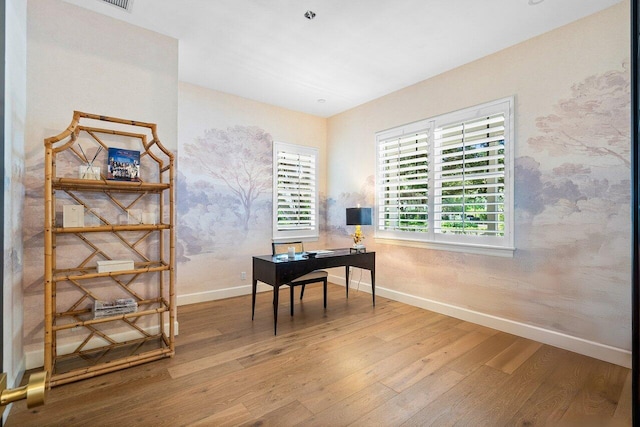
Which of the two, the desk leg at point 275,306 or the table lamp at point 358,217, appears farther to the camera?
the table lamp at point 358,217

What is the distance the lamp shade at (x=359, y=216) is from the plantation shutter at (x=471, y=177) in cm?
88

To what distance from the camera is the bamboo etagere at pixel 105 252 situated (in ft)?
7.98

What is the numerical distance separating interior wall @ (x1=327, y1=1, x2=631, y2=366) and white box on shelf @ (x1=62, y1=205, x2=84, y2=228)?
361 cm

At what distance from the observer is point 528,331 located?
3.06 metres

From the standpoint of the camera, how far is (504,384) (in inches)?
89.8

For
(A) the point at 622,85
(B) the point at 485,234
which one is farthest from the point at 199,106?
(A) the point at 622,85

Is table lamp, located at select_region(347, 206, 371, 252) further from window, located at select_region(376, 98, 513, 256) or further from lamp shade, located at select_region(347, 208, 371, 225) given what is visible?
window, located at select_region(376, 98, 513, 256)

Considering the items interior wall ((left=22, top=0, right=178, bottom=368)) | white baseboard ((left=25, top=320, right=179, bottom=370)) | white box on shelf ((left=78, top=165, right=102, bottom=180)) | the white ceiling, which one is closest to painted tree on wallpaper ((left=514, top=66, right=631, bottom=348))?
the white ceiling

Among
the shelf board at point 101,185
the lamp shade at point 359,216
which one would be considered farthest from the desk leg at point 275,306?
the lamp shade at point 359,216

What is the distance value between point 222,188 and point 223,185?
45 millimetres

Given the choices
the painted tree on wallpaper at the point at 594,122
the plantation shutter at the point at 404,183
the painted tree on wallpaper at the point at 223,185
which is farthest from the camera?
the painted tree on wallpaper at the point at 223,185

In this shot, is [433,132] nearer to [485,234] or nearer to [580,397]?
[485,234]

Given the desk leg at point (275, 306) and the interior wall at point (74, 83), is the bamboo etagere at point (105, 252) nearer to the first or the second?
the interior wall at point (74, 83)

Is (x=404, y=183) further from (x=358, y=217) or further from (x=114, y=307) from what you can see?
(x=114, y=307)
